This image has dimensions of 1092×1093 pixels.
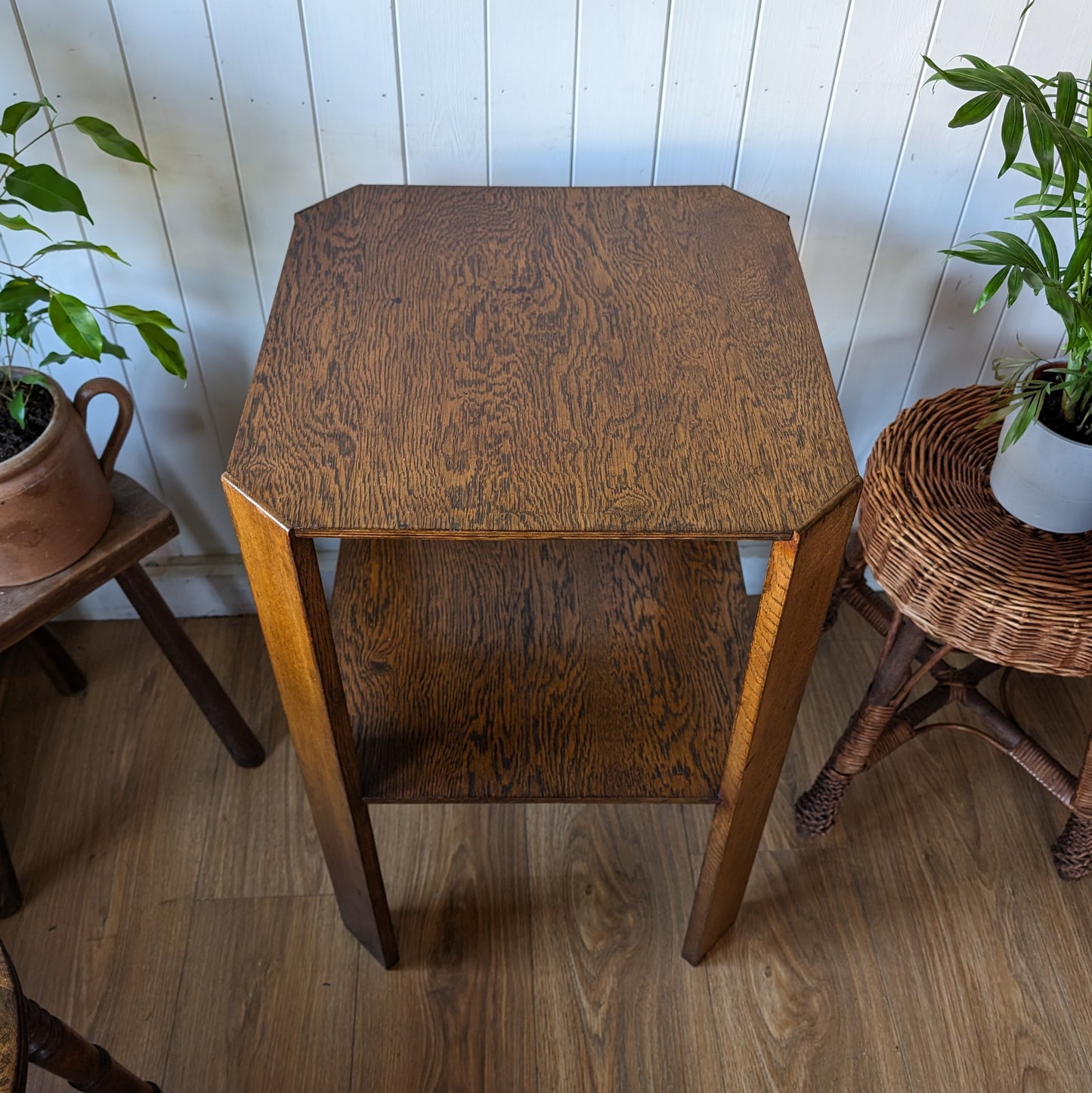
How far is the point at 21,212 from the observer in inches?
48.8

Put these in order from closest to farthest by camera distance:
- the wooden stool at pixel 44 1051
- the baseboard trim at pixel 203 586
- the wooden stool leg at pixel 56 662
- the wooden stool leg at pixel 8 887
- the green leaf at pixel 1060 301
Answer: the wooden stool at pixel 44 1051 → the green leaf at pixel 1060 301 → the wooden stool leg at pixel 8 887 → the wooden stool leg at pixel 56 662 → the baseboard trim at pixel 203 586

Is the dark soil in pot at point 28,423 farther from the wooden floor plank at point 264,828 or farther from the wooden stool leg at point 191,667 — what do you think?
the wooden floor plank at point 264,828

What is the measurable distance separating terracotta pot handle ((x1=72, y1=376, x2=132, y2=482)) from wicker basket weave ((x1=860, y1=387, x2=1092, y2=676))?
2.85ft

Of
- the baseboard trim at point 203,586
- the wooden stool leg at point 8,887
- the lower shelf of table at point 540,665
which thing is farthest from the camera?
the baseboard trim at point 203,586

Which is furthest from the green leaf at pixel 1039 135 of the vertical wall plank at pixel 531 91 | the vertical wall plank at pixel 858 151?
the vertical wall plank at pixel 531 91

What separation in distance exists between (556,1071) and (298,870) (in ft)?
1.42

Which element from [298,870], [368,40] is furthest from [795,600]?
[298,870]

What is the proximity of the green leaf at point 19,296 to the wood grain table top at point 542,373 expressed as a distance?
0.85 ft

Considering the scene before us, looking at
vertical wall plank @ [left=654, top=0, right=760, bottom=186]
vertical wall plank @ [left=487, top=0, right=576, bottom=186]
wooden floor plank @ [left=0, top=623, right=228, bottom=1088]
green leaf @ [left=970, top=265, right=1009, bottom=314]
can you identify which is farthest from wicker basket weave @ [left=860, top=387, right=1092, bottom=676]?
wooden floor plank @ [left=0, top=623, right=228, bottom=1088]

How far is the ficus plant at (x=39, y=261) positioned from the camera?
96cm

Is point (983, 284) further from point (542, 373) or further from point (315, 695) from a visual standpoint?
point (315, 695)

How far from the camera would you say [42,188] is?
0.96 m

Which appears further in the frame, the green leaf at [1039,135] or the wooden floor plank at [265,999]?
the wooden floor plank at [265,999]

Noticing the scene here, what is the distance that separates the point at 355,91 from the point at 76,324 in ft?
1.36
